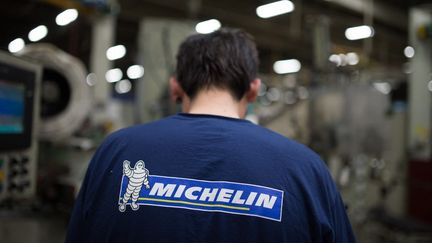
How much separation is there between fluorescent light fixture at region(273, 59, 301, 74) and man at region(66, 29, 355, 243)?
25.9 feet

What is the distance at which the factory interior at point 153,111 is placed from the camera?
4.25ft

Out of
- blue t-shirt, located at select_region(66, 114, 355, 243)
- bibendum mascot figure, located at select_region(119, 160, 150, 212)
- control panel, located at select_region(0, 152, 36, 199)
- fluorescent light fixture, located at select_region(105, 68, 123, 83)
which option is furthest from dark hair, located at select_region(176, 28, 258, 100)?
fluorescent light fixture, located at select_region(105, 68, 123, 83)

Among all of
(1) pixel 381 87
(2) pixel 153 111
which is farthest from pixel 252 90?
(1) pixel 381 87

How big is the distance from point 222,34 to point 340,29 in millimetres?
5633

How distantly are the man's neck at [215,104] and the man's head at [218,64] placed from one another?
0.04 feet

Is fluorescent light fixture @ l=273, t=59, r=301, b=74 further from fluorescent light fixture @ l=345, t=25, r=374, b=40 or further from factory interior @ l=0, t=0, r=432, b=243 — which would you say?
factory interior @ l=0, t=0, r=432, b=243

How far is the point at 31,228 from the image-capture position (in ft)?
4.21

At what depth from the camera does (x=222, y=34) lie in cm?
88

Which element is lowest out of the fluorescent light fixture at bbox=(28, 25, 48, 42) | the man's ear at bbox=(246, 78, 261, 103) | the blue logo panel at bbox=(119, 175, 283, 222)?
the blue logo panel at bbox=(119, 175, 283, 222)

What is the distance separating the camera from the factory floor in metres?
1.19

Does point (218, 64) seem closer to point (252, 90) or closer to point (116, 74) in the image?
point (252, 90)

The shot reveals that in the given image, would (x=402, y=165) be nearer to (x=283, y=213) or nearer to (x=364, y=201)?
(x=364, y=201)

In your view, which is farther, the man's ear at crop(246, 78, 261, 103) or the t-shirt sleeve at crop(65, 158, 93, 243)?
the man's ear at crop(246, 78, 261, 103)

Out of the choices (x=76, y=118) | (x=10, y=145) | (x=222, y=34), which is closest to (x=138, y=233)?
(x=222, y=34)
